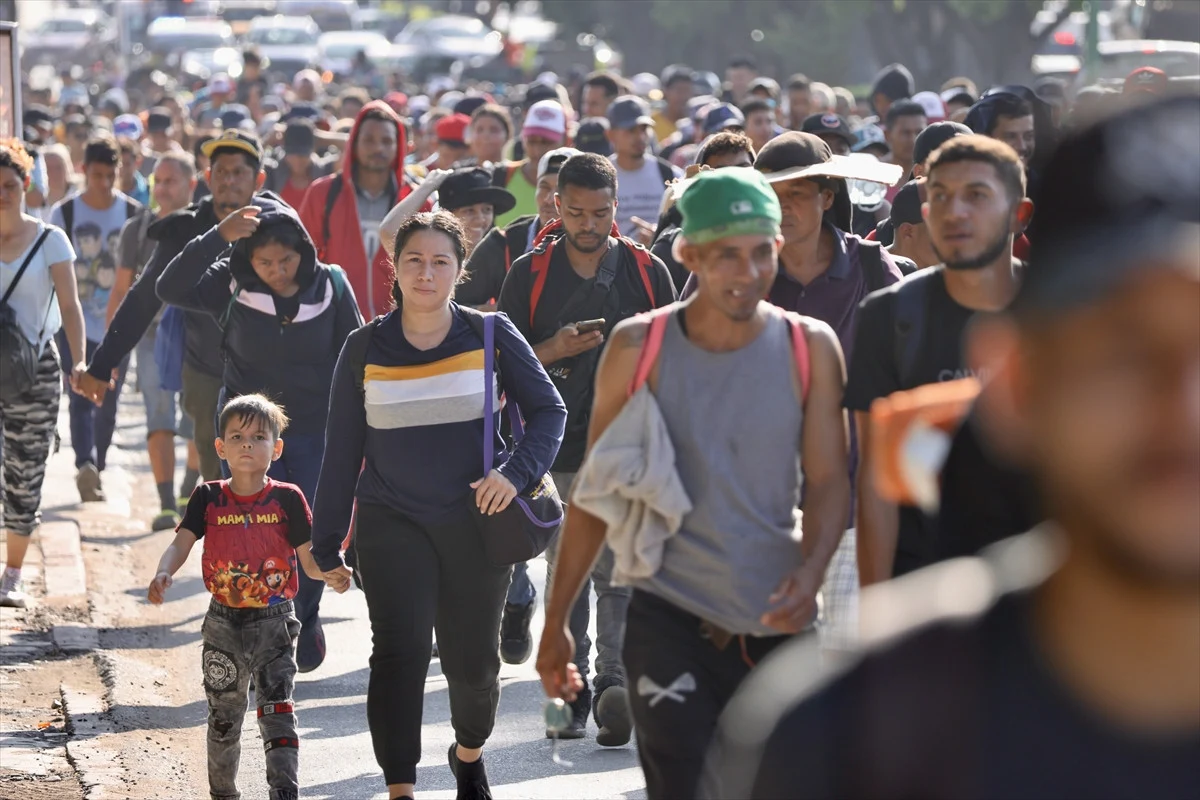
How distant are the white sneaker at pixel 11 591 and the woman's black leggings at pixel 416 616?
4.17m

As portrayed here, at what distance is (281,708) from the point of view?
6.38 meters

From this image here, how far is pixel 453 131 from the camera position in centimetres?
1320

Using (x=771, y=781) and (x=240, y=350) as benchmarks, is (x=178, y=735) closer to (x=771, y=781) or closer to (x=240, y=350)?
(x=240, y=350)

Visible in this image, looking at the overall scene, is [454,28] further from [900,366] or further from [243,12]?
[900,366]

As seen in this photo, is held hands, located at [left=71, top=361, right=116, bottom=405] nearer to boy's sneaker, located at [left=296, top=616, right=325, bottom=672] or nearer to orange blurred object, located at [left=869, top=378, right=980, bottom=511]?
boy's sneaker, located at [left=296, top=616, right=325, bottom=672]

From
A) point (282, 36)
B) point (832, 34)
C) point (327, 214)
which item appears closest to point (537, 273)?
point (327, 214)

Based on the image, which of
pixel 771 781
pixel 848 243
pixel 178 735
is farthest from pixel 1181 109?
pixel 178 735

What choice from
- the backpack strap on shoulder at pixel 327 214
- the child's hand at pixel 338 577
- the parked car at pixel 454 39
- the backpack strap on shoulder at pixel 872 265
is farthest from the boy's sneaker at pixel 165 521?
the parked car at pixel 454 39

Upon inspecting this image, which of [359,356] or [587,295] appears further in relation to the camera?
[587,295]

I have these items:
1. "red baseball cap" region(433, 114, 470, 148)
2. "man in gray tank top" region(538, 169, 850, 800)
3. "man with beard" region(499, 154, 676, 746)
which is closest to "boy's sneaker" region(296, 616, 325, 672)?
"man with beard" region(499, 154, 676, 746)

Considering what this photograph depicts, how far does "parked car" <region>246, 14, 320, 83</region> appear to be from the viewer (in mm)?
49250

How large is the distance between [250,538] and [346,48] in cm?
4826

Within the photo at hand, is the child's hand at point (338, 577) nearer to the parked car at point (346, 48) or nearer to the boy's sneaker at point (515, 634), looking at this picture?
the boy's sneaker at point (515, 634)

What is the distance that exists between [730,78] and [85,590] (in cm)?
1496
